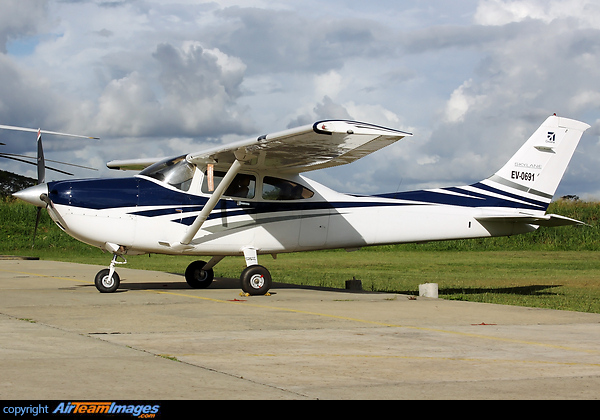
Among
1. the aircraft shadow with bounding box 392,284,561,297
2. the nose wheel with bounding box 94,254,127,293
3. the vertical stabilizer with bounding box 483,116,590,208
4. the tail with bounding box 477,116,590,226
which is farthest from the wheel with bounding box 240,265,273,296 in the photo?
the vertical stabilizer with bounding box 483,116,590,208

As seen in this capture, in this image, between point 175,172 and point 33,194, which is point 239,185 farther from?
point 33,194

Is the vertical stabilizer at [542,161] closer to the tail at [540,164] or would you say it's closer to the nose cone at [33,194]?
the tail at [540,164]

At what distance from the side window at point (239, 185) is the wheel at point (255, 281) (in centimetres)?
142

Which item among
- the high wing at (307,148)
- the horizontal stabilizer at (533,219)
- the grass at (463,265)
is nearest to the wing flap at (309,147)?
the high wing at (307,148)

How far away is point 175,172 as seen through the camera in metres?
12.9

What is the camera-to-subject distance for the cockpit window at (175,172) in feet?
41.9

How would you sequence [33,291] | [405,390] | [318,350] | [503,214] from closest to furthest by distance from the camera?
[405,390], [318,350], [33,291], [503,214]

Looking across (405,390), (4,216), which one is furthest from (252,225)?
(4,216)

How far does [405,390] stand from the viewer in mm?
4895

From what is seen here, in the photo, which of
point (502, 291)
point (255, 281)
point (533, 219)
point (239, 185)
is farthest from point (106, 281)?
point (533, 219)
